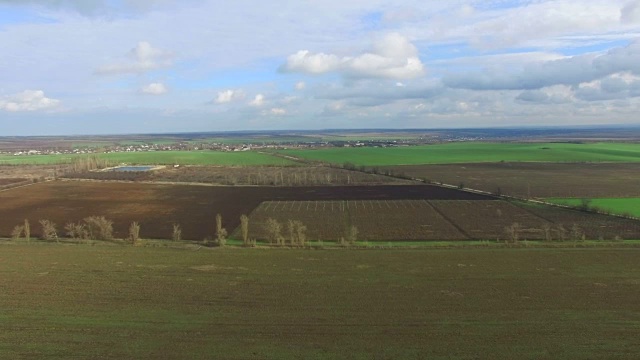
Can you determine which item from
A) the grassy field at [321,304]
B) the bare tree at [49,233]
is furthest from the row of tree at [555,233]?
the bare tree at [49,233]

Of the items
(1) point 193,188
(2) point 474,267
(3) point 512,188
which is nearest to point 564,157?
(3) point 512,188

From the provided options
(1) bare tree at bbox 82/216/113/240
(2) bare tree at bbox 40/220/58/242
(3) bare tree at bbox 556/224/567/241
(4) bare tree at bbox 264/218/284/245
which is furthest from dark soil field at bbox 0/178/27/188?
(3) bare tree at bbox 556/224/567/241

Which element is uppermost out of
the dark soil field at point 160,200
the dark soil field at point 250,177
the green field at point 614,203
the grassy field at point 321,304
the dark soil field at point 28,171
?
the dark soil field at point 28,171

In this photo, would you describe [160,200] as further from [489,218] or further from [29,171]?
[29,171]

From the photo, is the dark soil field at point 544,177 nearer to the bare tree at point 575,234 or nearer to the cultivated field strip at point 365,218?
the cultivated field strip at point 365,218

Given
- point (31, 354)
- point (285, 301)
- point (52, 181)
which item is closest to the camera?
point (31, 354)

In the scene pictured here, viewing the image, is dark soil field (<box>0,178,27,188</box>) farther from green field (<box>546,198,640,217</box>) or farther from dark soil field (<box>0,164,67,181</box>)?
green field (<box>546,198,640,217</box>)

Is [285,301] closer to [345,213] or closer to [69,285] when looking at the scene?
[69,285]
